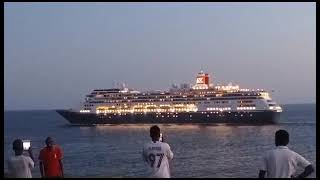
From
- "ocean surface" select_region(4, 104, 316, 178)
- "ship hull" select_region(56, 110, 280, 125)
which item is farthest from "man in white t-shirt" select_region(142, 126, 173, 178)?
"ship hull" select_region(56, 110, 280, 125)

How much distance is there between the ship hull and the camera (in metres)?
72.6

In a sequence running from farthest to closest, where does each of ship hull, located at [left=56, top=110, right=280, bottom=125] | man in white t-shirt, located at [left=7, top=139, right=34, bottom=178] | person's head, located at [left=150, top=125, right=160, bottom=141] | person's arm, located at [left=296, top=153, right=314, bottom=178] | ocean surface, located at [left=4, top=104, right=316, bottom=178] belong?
1. ship hull, located at [left=56, top=110, right=280, bottom=125]
2. ocean surface, located at [left=4, top=104, right=316, bottom=178]
3. man in white t-shirt, located at [left=7, top=139, right=34, bottom=178]
4. person's head, located at [left=150, top=125, right=160, bottom=141]
5. person's arm, located at [left=296, top=153, right=314, bottom=178]

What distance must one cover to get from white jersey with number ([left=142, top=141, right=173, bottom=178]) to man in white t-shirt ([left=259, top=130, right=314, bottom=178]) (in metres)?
1.03

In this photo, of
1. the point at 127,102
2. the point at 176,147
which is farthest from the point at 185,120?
the point at 176,147

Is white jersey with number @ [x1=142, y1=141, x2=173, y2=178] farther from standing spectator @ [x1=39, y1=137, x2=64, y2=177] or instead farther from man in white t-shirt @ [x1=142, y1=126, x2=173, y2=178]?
standing spectator @ [x1=39, y1=137, x2=64, y2=177]

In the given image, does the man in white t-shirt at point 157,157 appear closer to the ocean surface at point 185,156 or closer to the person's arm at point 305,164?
the person's arm at point 305,164

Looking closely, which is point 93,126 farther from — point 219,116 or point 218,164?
point 218,164

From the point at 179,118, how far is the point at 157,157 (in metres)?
70.5

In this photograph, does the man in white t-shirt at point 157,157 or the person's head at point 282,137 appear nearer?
the person's head at point 282,137

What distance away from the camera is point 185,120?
250ft

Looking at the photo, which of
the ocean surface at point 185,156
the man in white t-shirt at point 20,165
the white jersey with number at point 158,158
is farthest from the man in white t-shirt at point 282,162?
the ocean surface at point 185,156

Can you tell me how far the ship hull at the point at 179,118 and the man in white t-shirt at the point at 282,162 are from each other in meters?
67.6

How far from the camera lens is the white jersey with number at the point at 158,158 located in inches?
229

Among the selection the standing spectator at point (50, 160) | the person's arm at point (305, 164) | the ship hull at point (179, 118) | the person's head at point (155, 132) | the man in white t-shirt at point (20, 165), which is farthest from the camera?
the ship hull at point (179, 118)
